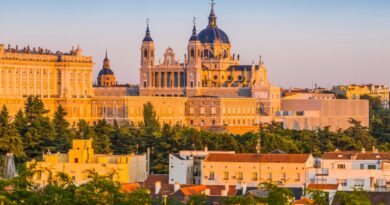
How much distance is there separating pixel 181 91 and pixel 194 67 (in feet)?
9.37

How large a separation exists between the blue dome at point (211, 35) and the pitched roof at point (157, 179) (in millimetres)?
92213

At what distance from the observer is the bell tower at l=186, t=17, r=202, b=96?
160875mm

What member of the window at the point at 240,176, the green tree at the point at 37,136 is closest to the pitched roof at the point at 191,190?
the window at the point at 240,176

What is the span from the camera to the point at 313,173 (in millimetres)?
73875

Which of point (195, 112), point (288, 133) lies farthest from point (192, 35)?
point (288, 133)

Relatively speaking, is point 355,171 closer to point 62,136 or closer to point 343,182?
point 343,182

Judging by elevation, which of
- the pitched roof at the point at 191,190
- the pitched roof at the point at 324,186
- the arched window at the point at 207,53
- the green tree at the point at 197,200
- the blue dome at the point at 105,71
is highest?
the arched window at the point at 207,53

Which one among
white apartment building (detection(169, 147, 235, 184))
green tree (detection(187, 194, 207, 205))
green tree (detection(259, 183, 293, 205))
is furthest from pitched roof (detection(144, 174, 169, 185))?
green tree (detection(259, 183, 293, 205))

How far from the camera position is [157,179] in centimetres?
7612

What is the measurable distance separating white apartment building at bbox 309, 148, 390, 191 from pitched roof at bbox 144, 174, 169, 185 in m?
6.59

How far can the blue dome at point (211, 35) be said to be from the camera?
171 meters

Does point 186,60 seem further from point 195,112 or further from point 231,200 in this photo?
point 231,200

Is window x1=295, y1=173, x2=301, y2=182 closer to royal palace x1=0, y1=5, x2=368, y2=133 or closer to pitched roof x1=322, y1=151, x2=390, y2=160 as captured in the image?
pitched roof x1=322, y1=151, x2=390, y2=160

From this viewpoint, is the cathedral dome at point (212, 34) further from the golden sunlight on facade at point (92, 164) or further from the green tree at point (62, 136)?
the golden sunlight on facade at point (92, 164)
